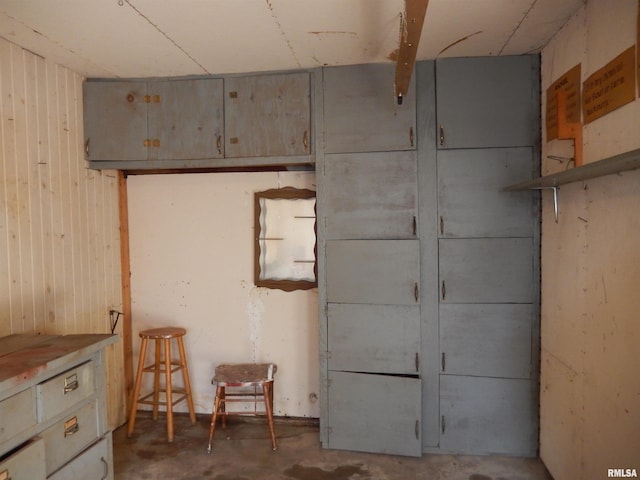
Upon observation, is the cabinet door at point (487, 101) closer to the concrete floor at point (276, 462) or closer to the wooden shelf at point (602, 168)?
the wooden shelf at point (602, 168)

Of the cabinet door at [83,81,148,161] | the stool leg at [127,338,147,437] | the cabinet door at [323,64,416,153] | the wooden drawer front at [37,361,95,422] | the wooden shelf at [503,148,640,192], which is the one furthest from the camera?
the stool leg at [127,338,147,437]

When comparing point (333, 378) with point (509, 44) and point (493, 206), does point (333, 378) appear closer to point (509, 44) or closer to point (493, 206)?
point (493, 206)

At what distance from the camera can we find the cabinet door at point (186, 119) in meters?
2.70

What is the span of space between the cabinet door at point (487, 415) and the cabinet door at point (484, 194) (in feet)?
2.99

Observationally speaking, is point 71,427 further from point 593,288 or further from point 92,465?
point 593,288

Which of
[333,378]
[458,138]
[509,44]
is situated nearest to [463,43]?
[509,44]

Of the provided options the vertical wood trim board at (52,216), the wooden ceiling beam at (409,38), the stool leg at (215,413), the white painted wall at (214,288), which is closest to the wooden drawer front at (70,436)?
the vertical wood trim board at (52,216)

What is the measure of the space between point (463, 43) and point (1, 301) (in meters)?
2.80

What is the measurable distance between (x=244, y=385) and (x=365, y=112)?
1900 millimetres

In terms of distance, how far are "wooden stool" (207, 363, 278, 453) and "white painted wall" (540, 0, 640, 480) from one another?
66.5 inches

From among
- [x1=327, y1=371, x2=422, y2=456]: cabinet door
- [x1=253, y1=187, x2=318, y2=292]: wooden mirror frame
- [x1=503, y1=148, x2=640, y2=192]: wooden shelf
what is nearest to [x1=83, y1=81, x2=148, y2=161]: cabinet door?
[x1=253, y1=187, x2=318, y2=292]: wooden mirror frame

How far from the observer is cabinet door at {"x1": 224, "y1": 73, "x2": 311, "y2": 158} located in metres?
2.61

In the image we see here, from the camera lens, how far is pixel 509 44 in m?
2.29

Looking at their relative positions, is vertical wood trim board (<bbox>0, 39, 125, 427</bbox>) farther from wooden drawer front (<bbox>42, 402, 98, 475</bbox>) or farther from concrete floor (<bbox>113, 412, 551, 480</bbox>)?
wooden drawer front (<bbox>42, 402, 98, 475</bbox>)
